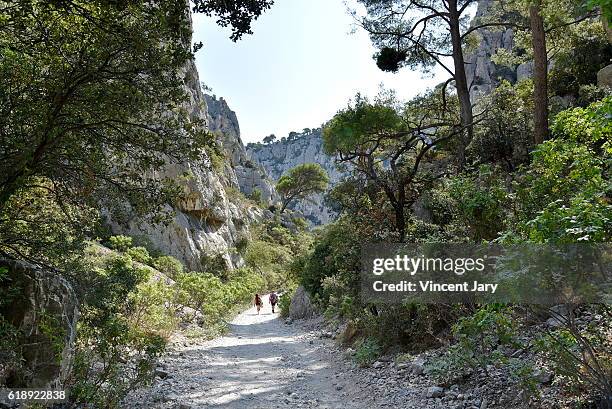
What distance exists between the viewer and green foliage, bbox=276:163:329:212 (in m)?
47.7

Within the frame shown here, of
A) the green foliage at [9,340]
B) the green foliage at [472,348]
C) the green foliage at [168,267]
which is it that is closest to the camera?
the green foliage at [9,340]

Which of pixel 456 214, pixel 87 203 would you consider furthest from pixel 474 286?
pixel 87 203

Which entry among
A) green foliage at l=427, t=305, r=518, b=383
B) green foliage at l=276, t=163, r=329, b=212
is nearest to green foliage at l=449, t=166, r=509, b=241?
green foliage at l=427, t=305, r=518, b=383

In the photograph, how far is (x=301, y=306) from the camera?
19.2 meters

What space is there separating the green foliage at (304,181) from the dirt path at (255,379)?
116 ft

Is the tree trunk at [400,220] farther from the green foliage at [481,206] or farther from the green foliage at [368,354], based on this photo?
the green foliage at [368,354]

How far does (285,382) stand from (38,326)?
4.19m

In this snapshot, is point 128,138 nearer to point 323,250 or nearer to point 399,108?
point 399,108

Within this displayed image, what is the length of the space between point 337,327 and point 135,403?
7.99m

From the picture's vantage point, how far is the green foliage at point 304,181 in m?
47.7

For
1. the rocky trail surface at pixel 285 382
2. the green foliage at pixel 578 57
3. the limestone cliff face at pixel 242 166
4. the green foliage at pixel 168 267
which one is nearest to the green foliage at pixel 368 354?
the rocky trail surface at pixel 285 382

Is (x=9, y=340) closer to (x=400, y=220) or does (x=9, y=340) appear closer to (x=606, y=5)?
(x=606, y=5)

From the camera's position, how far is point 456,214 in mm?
6914

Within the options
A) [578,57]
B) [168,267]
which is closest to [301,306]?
[168,267]
